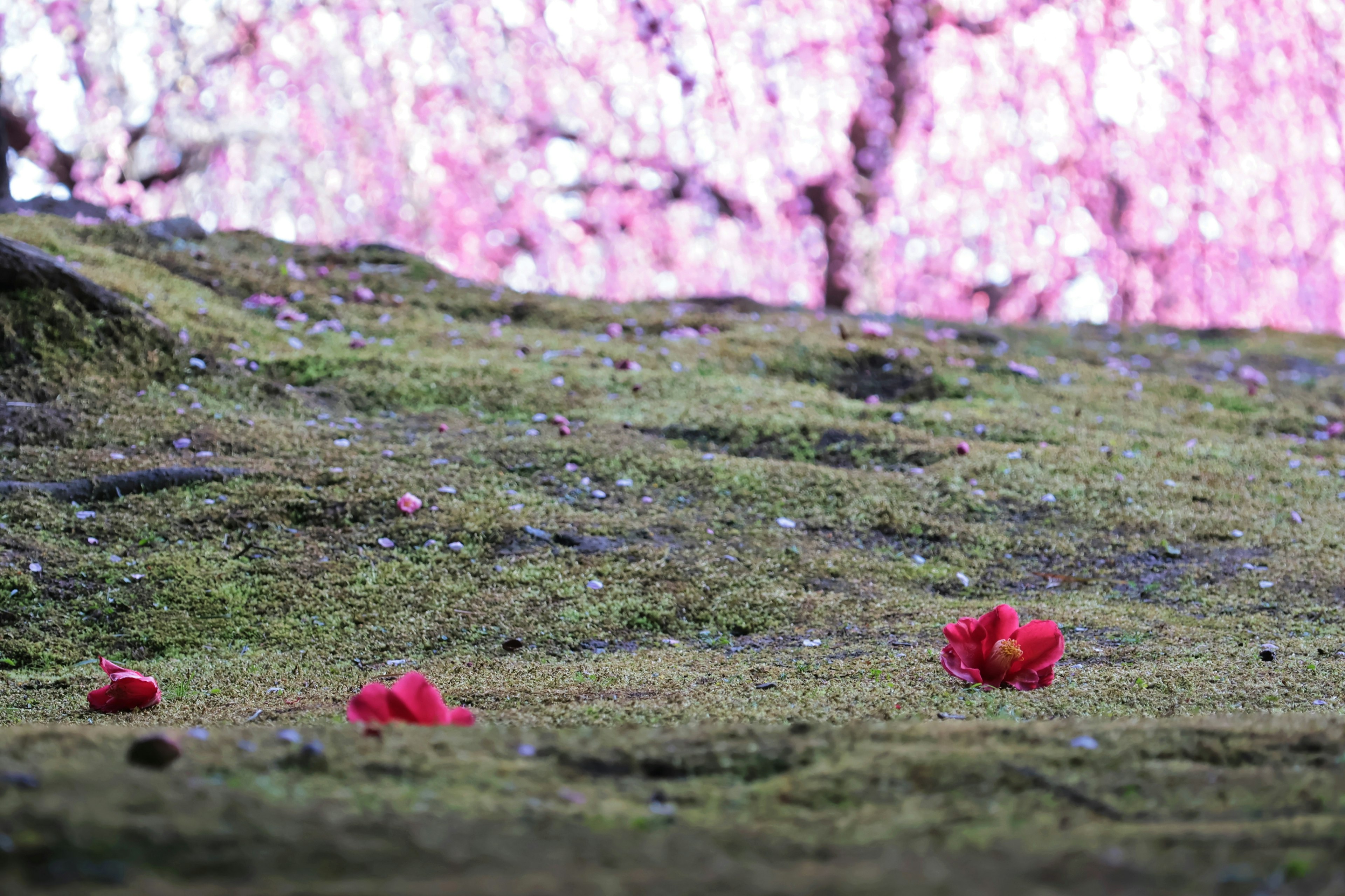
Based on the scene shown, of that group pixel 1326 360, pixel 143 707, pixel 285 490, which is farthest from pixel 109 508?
pixel 1326 360

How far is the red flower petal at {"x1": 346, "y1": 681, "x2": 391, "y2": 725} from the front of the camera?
1676 millimetres

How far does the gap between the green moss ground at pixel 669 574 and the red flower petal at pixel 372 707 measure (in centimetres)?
9

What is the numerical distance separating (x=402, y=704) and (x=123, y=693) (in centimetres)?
121

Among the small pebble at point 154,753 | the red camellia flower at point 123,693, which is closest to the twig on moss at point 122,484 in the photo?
the red camellia flower at point 123,693

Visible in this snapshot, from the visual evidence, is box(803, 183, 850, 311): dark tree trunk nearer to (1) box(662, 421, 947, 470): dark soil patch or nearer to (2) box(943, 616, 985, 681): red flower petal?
(1) box(662, 421, 947, 470): dark soil patch

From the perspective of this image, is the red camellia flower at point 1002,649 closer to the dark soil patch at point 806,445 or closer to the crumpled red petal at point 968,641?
the crumpled red petal at point 968,641

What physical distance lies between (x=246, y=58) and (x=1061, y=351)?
31.0 ft

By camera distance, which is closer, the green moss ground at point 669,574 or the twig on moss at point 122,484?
the green moss ground at point 669,574

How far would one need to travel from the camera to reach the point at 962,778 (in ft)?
4.50

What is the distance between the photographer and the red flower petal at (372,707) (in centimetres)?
168

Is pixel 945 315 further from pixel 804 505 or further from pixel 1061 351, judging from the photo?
pixel 804 505

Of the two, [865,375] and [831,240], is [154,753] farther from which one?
[831,240]

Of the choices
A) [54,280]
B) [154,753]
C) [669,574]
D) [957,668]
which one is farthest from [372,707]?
[54,280]

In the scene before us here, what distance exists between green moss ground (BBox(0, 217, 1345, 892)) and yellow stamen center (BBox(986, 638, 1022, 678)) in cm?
7
